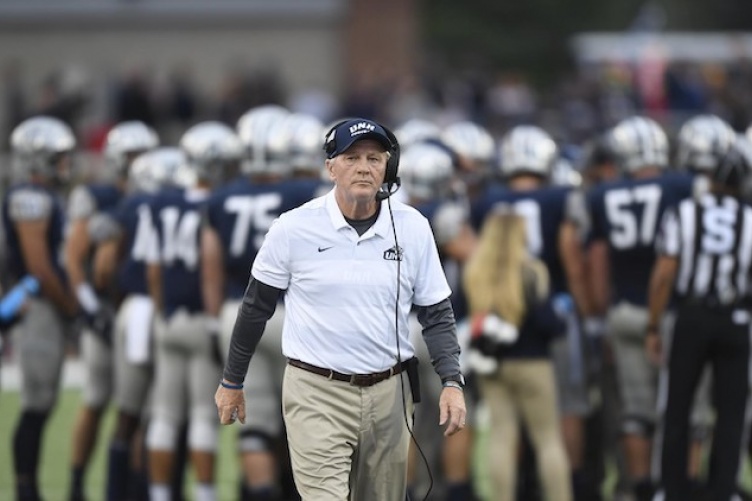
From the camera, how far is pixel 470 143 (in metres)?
11.7

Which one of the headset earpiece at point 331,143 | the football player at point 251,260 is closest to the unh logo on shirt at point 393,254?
the headset earpiece at point 331,143

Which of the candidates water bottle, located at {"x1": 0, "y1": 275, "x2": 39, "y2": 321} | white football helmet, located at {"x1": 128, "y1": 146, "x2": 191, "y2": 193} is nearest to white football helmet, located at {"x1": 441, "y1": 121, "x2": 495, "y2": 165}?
white football helmet, located at {"x1": 128, "y1": 146, "x2": 191, "y2": 193}

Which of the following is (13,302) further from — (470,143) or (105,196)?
(470,143)

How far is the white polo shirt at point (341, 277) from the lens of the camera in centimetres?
639

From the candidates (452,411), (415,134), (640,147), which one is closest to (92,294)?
(415,134)

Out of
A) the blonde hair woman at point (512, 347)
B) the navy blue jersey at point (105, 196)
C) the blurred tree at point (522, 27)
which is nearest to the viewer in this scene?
the blonde hair woman at point (512, 347)

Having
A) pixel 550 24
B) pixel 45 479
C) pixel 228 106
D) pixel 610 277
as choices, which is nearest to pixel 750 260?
pixel 610 277

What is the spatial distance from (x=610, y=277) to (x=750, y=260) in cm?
152

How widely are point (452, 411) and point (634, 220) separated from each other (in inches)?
144

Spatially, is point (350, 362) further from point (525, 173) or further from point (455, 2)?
point (455, 2)

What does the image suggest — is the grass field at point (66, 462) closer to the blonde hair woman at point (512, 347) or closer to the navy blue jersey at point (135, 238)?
the navy blue jersey at point (135, 238)

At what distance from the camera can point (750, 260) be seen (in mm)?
8625

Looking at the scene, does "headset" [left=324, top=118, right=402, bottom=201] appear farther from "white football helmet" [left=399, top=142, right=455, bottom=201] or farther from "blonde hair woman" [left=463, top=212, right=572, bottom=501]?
"white football helmet" [left=399, top=142, right=455, bottom=201]

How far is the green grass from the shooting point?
10.8 meters
